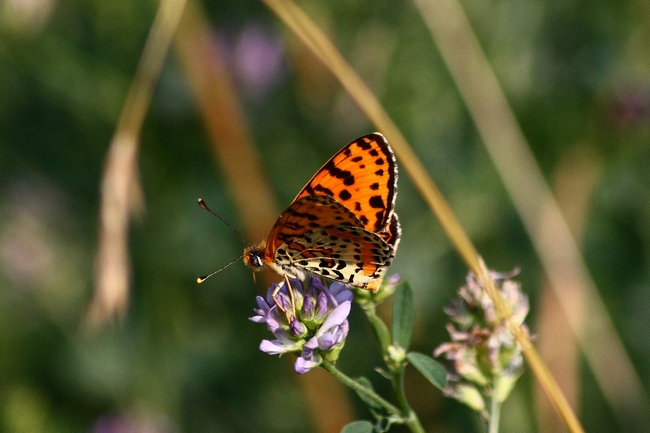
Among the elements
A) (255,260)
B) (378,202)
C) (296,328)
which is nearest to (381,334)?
(296,328)

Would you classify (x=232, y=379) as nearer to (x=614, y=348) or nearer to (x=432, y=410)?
(x=432, y=410)

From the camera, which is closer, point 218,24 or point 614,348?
point 614,348

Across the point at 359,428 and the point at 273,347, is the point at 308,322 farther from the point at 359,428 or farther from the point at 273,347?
the point at 359,428

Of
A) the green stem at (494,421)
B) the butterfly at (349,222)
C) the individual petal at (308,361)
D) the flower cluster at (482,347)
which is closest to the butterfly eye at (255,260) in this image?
the butterfly at (349,222)

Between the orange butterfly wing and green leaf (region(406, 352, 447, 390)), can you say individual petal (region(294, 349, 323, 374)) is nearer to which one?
green leaf (region(406, 352, 447, 390))

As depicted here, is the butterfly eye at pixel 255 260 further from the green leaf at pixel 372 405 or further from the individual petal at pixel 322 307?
the green leaf at pixel 372 405

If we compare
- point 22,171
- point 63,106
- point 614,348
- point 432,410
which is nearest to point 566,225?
point 614,348
